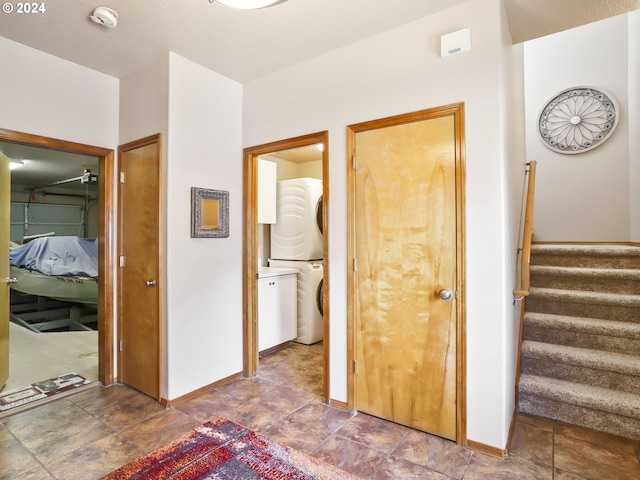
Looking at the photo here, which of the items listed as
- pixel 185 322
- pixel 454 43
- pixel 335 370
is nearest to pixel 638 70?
pixel 454 43

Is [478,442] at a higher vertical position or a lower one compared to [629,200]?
lower

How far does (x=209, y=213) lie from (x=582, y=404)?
9.98 feet

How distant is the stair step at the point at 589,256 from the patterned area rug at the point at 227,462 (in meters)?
2.99

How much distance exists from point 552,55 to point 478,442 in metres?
4.59

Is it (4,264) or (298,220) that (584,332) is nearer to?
(298,220)

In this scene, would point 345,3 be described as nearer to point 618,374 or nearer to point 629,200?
point 618,374

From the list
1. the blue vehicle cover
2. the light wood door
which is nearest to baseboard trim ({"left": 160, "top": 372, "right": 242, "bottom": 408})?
the light wood door

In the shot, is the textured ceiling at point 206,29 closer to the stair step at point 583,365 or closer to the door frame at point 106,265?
the door frame at point 106,265

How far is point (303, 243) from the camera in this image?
4238mm

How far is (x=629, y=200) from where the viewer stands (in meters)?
3.82

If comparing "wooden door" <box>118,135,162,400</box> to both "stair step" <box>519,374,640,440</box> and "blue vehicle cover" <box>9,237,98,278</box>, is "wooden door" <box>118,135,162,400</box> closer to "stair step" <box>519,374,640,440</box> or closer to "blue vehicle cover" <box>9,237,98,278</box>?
"stair step" <box>519,374,640,440</box>

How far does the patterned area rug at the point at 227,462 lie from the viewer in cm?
167

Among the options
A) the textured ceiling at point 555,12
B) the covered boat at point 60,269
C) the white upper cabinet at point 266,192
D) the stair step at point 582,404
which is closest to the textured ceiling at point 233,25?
the textured ceiling at point 555,12

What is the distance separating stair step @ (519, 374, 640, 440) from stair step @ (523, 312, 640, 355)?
371 millimetres
